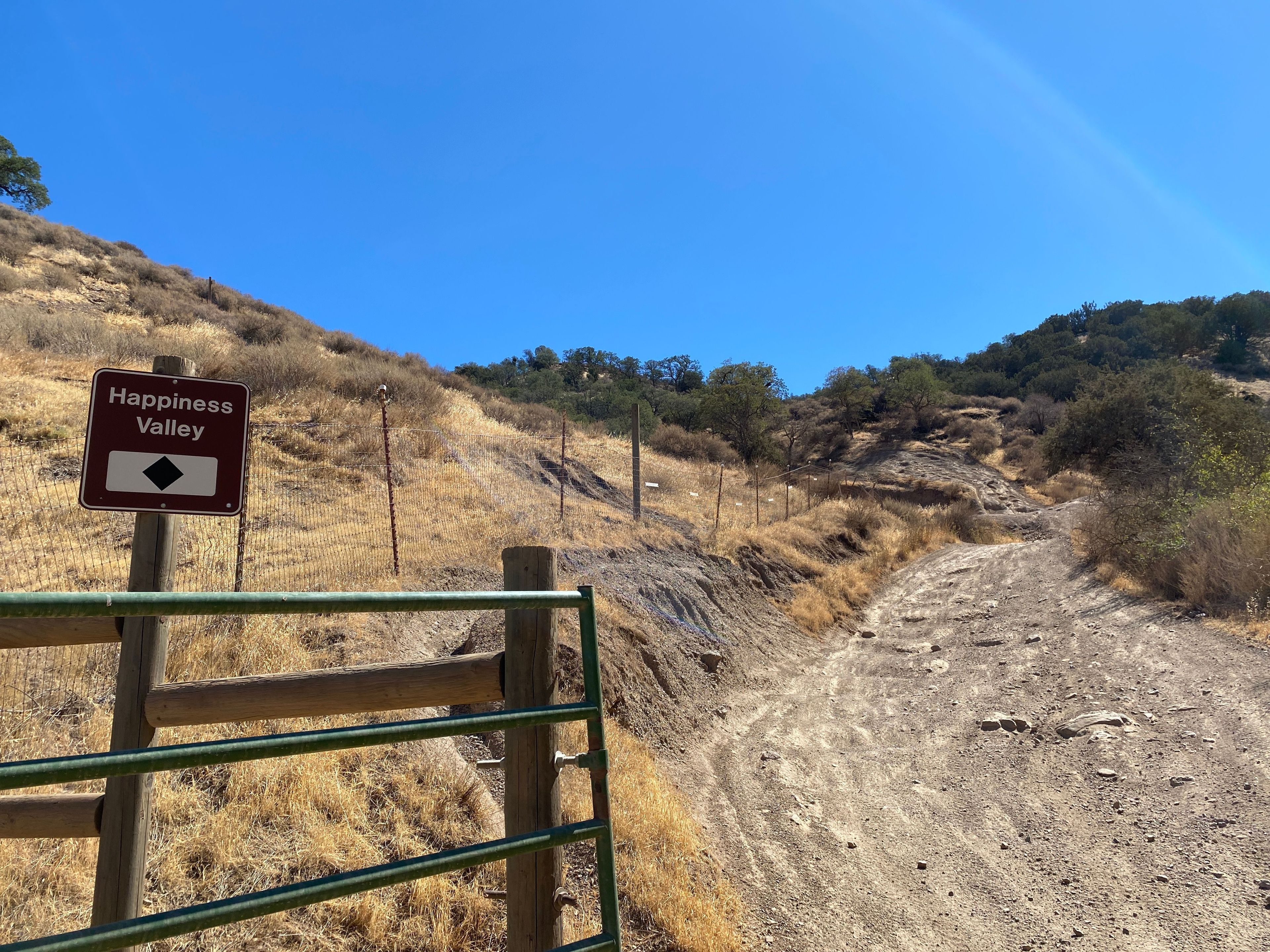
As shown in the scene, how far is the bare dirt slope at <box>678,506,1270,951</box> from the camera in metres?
5.16

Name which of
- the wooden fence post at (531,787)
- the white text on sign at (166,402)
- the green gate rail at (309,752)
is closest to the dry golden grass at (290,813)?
the wooden fence post at (531,787)

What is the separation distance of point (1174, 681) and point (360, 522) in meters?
11.5

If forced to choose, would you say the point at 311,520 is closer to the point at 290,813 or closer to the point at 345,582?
the point at 345,582

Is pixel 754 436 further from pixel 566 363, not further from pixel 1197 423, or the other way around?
pixel 566 363

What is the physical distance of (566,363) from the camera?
2837 inches

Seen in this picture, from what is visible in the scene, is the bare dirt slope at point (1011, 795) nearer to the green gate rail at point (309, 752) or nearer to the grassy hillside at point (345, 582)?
the grassy hillside at point (345, 582)

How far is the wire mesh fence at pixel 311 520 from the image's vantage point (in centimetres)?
599

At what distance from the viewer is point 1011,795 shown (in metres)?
7.11

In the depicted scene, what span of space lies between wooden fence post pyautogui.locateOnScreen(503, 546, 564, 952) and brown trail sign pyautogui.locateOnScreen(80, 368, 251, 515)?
1220mm

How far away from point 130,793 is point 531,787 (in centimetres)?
140

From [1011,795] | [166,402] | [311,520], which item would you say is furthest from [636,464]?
[166,402]

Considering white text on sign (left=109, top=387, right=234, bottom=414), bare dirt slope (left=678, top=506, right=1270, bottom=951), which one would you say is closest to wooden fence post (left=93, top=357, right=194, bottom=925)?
white text on sign (left=109, top=387, right=234, bottom=414)

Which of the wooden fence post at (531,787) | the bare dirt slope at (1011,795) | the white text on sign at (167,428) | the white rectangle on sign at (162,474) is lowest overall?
the bare dirt slope at (1011,795)

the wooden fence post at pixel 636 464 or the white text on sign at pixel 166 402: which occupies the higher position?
the wooden fence post at pixel 636 464
